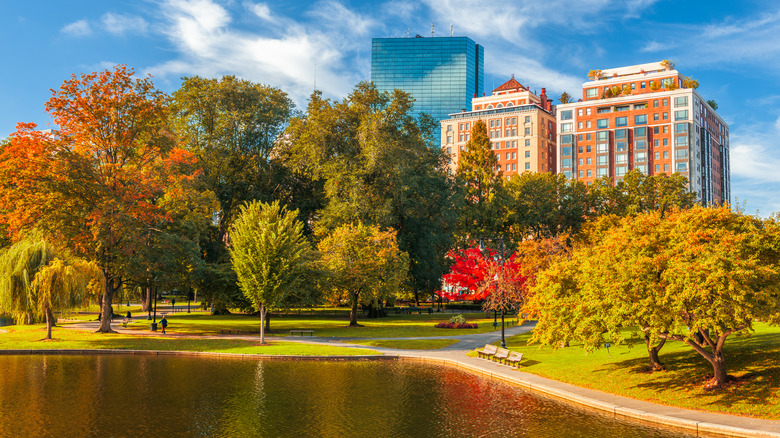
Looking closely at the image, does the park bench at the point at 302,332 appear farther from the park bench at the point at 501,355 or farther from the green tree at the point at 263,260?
the park bench at the point at 501,355

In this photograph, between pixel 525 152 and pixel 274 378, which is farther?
pixel 525 152

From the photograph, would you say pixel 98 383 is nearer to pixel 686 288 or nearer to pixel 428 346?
pixel 428 346

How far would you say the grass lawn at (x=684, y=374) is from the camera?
19.7 metres

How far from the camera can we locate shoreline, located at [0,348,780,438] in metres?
17.6

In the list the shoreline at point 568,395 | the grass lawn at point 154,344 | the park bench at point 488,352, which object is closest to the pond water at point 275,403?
the shoreline at point 568,395

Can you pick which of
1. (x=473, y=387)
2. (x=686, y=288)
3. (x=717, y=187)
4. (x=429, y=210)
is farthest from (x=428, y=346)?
(x=717, y=187)

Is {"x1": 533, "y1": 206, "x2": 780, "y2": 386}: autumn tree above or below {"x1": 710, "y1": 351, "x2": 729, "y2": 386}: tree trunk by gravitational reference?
above

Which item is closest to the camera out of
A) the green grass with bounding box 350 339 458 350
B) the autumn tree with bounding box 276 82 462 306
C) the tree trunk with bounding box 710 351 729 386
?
the tree trunk with bounding box 710 351 729 386

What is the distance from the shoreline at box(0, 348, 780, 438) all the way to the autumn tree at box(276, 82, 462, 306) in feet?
87.0

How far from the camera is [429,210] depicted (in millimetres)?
66438

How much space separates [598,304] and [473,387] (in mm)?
7248

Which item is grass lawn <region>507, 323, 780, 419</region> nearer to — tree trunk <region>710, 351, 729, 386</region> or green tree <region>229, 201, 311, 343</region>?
tree trunk <region>710, 351, 729, 386</region>

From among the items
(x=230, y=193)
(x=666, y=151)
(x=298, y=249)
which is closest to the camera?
(x=298, y=249)

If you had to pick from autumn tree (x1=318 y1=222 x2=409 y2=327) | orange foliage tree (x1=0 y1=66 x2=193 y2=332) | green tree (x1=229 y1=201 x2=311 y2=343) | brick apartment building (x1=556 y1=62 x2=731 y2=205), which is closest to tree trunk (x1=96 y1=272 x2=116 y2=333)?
orange foliage tree (x1=0 y1=66 x2=193 y2=332)
